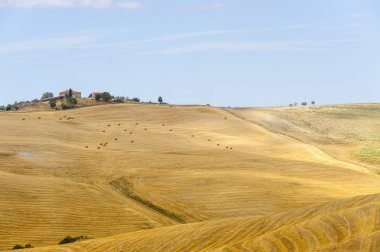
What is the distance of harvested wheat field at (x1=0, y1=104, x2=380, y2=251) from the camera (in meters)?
48.5

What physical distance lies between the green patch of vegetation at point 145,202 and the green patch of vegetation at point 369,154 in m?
39.4

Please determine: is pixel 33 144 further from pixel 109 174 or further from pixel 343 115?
pixel 343 115

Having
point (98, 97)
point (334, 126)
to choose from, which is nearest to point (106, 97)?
point (98, 97)

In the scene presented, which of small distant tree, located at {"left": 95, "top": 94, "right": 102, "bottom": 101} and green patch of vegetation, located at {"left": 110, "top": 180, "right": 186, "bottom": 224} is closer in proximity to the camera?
green patch of vegetation, located at {"left": 110, "top": 180, "right": 186, "bottom": 224}

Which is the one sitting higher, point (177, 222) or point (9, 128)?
point (9, 128)

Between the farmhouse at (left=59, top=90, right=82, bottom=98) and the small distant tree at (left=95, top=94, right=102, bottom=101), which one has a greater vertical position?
the farmhouse at (left=59, top=90, right=82, bottom=98)

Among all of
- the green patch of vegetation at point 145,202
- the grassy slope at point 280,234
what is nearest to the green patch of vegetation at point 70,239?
the grassy slope at point 280,234

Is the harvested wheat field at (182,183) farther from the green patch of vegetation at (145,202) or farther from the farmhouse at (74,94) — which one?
the farmhouse at (74,94)

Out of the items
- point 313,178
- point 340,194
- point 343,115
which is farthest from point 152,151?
point 343,115

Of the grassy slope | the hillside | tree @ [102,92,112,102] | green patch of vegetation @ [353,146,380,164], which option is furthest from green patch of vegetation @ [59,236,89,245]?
tree @ [102,92,112,102]

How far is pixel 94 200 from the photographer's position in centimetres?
7119

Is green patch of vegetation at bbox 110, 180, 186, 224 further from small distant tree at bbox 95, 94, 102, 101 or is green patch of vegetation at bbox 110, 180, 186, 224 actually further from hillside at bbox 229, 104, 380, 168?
small distant tree at bbox 95, 94, 102, 101

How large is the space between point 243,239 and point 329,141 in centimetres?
7672

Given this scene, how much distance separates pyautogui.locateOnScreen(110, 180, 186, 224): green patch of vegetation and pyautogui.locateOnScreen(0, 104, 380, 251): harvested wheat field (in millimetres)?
195
